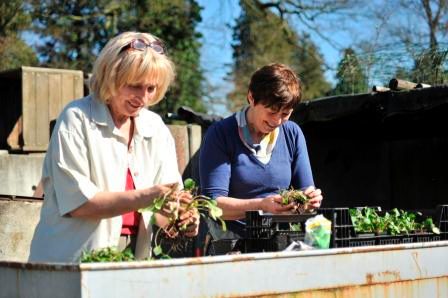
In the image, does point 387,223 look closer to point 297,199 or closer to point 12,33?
point 297,199

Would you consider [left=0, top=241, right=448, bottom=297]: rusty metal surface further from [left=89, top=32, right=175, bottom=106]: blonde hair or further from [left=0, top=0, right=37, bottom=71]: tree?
[left=0, top=0, right=37, bottom=71]: tree

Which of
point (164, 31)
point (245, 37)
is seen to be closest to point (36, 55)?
point (164, 31)

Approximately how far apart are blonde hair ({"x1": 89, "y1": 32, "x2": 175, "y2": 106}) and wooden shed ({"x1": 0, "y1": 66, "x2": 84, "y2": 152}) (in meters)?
12.0

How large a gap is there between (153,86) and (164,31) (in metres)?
22.1

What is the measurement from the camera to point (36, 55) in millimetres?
25422

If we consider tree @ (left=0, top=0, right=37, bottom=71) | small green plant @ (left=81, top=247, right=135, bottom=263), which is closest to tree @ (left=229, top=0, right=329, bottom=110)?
tree @ (left=0, top=0, right=37, bottom=71)

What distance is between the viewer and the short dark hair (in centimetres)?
404

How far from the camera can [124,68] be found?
10.3 ft

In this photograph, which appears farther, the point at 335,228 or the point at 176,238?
the point at 335,228

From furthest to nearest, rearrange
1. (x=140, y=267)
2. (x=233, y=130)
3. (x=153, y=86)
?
(x=233, y=130), (x=153, y=86), (x=140, y=267)

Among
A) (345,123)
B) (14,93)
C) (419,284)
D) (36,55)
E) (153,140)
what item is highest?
(36,55)

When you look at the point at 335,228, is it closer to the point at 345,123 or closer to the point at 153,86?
the point at 153,86

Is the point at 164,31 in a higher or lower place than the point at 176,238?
higher

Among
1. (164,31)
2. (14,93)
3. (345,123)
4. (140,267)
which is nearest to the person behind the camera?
(140,267)
